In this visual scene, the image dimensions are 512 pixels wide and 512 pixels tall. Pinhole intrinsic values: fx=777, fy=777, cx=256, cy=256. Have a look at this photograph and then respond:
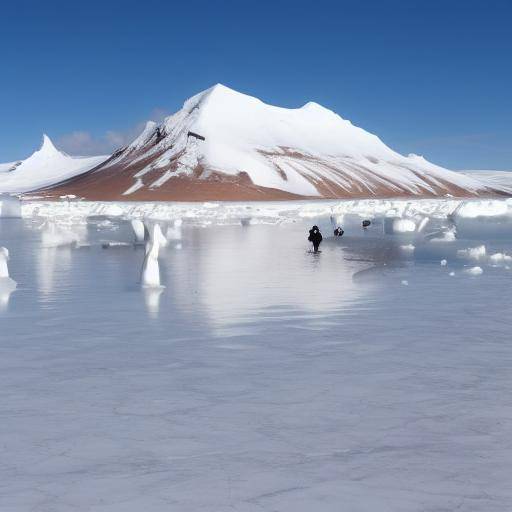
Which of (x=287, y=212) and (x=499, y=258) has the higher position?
(x=287, y=212)

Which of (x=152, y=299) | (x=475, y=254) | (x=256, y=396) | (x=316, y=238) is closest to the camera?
(x=256, y=396)

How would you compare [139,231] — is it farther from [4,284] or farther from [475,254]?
[4,284]

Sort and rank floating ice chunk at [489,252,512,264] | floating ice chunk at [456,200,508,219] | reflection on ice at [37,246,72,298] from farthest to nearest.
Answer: floating ice chunk at [456,200,508,219] < floating ice chunk at [489,252,512,264] < reflection on ice at [37,246,72,298]

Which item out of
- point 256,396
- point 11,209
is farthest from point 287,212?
point 256,396

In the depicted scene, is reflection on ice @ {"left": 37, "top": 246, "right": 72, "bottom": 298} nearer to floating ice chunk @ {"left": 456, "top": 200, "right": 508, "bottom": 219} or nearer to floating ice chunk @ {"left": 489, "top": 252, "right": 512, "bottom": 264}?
floating ice chunk @ {"left": 489, "top": 252, "right": 512, "bottom": 264}

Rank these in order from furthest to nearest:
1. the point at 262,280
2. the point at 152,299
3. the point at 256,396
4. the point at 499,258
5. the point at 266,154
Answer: the point at 266,154 < the point at 499,258 < the point at 262,280 < the point at 152,299 < the point at 256,396

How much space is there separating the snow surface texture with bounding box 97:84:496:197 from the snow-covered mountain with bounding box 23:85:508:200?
22 cm

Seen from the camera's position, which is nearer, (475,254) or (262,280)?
(262,280)

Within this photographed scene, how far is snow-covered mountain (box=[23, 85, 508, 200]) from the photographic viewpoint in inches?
5630

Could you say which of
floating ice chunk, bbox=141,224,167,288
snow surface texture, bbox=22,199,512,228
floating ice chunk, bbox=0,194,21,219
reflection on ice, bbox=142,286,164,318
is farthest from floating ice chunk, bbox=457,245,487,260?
floating ice chunk, bbox=0,194,21,219

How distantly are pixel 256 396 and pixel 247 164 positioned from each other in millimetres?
150499

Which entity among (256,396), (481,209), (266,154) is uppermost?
(266,154)

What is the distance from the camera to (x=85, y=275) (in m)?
15.2

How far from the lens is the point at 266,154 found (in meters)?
166
